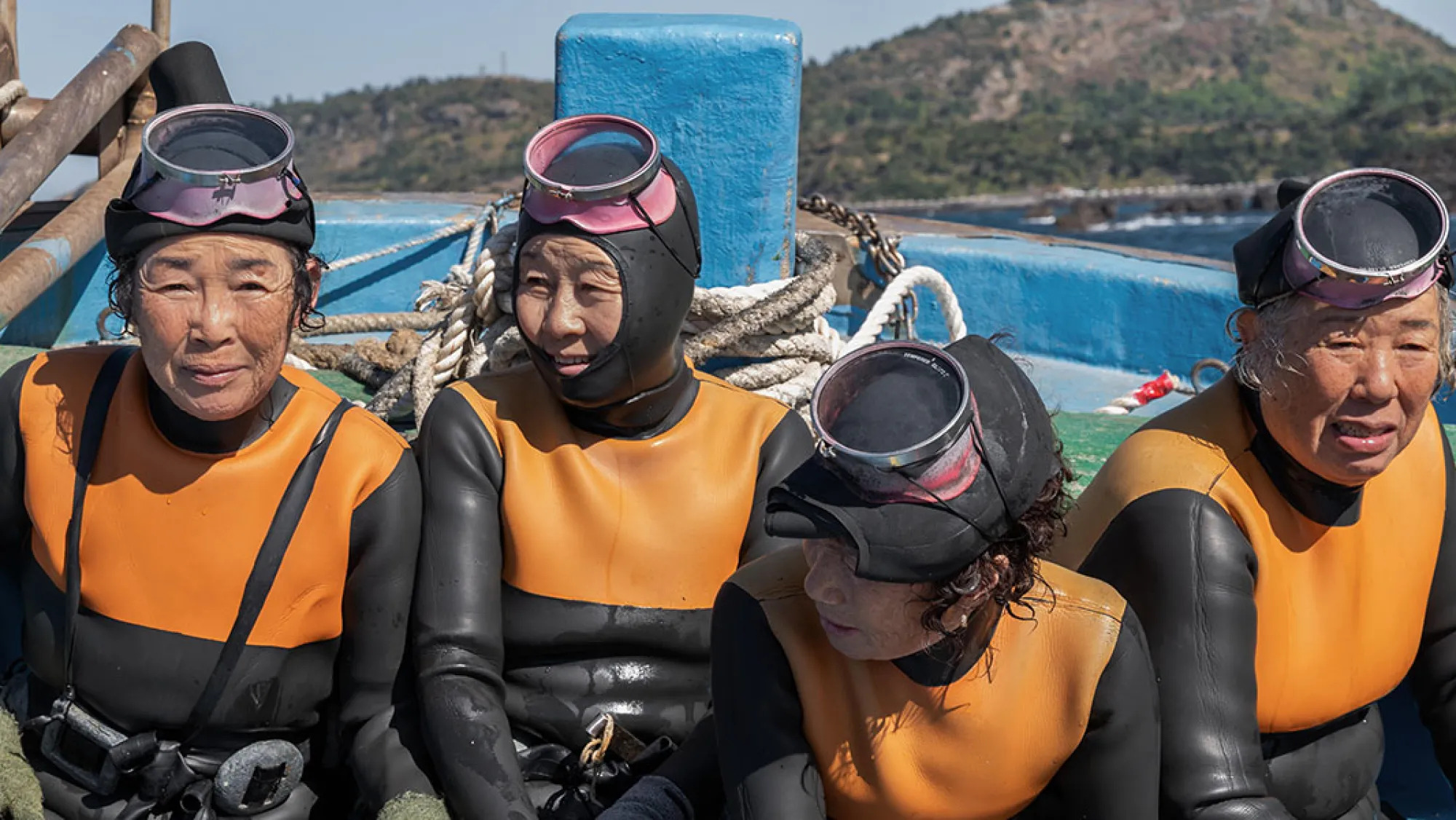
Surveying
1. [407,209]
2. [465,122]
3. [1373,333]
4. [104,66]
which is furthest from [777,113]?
[465,122]

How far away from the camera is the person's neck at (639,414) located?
2422 millimetres

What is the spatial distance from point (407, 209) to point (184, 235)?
4.55 meters

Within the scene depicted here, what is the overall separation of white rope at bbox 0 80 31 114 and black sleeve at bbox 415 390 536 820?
3414 mm

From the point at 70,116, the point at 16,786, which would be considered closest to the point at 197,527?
the point at 16,786

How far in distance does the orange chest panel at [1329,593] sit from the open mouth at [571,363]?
3.21 feet

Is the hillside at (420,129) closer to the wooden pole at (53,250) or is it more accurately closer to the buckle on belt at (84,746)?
the wooden pole at (53,250)

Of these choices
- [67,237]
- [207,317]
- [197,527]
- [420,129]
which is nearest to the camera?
[207,317]

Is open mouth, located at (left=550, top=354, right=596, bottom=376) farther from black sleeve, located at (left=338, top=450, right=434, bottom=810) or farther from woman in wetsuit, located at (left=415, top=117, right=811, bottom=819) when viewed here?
black sleeve, located at (left=338, top=450, right=434, bottom=810)

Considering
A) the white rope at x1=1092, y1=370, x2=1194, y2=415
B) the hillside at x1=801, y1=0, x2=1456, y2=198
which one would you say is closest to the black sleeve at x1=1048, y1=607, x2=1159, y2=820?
the white rope at x1=1092, y1=370, x2=1194, y2=415

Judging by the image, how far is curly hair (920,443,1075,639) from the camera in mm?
1781

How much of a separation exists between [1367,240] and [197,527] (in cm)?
174

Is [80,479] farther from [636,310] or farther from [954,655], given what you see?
[954,655]

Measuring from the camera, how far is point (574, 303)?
2.32 meters

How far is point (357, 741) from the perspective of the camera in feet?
7.57
